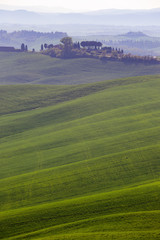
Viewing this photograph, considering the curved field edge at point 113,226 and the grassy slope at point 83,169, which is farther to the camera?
the grassy slope at point 83,169

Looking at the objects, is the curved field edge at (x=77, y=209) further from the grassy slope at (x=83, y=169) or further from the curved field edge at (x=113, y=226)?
the curved field edge at (x=113, y=226)

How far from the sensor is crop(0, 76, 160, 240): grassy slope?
37.7 m

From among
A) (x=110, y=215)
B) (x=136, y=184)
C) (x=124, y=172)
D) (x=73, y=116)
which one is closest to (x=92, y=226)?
(x=110, y=215)

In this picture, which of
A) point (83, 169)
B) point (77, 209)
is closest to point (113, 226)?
point (77, 209)

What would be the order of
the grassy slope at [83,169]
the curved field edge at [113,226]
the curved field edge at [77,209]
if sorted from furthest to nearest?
the curved field edge at [77,209], the grassy slope at [83,169], the curved field edge at [113,226]

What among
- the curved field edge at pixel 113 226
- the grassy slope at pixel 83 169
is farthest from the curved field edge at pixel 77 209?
the curved field edge at pixel 113 226

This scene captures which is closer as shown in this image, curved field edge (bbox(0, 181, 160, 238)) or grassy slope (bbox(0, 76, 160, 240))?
grassy slope (bbox(0, 76, 160, 240))

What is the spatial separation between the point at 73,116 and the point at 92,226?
55690 mm

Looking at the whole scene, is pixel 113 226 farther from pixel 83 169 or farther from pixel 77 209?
pixel 83 169

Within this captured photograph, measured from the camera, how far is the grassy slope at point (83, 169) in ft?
124

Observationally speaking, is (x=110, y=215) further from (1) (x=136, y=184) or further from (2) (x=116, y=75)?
(2) (x=116, y=75)

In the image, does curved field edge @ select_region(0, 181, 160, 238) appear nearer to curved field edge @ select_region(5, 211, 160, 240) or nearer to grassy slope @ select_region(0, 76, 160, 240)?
grassy slope @ select_region(0, 76, 160, 240)

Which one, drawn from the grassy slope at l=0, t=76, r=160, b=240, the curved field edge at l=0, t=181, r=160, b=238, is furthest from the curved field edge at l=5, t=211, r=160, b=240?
the curved field edge at l=0, t=181, r=160, b=238

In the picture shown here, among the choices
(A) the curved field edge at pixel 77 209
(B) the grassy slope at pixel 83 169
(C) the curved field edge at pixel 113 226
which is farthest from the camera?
(A) the curved field edge at pixel 77 209
